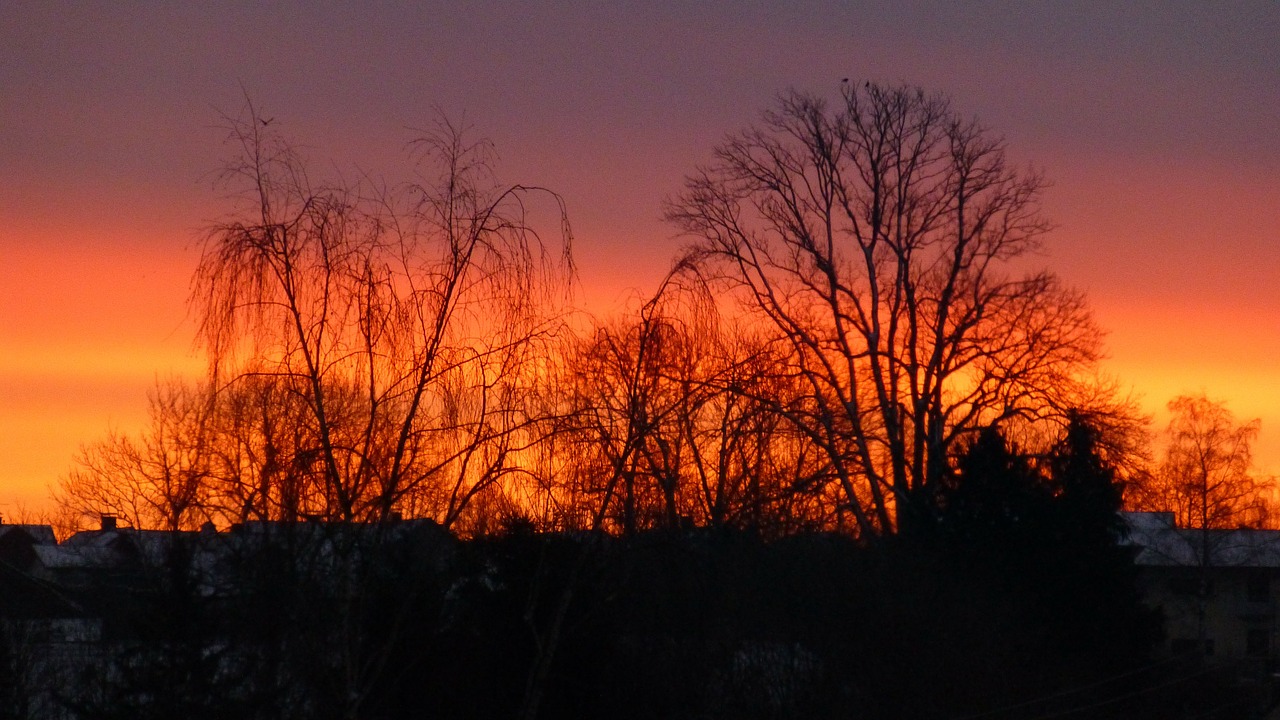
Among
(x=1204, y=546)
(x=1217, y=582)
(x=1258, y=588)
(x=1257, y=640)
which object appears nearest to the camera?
(x=1257, y=640)

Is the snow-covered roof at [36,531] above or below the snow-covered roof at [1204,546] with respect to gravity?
below

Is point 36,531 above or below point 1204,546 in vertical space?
below

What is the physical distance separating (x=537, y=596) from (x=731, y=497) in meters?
6.45

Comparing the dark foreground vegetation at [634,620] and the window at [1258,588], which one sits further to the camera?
the window at [1258,588]

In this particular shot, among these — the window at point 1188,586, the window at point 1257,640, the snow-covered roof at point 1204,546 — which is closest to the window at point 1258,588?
the snow-covered roof at point 1204,546

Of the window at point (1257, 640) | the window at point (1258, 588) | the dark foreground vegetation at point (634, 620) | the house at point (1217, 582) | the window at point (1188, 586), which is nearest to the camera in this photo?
the dark foreground vegetation at point (634, 620)

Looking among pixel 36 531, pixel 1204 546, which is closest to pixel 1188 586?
pixel 1204 546

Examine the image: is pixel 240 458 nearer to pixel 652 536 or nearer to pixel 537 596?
pixel 537 596

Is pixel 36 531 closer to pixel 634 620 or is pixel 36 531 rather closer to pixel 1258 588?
pixel 634 620

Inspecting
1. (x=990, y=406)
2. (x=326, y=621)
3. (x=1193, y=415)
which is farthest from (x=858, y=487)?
(x=1193, y=415)

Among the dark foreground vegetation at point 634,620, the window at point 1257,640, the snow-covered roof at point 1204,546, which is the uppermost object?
the snow-covered roof at point 1204,546

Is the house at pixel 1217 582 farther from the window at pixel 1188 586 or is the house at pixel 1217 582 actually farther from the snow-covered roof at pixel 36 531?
the snow-covered roof at pixel 36 531

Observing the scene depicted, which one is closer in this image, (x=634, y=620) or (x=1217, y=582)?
(x=634, y=620)

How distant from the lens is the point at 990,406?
29.3 m
